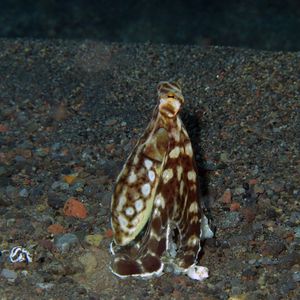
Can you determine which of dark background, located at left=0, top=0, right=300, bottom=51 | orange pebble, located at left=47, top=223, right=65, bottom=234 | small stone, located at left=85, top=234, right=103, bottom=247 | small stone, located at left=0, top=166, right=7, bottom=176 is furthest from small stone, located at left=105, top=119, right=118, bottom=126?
dark background, located at left=0, top=0, right=300, bottom=51

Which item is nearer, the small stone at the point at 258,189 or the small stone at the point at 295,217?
the small stone at the point at 295,217

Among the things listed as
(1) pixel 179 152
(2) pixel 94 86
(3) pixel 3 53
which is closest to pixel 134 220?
(1) pixel 179 152

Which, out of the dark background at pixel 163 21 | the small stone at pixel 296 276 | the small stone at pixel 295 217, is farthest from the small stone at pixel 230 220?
the dark background at pixel 163 21

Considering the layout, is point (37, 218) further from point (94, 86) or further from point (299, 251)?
point (94, 86)

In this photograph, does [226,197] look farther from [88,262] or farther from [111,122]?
[111,122]

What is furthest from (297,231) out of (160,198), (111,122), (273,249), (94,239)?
(111,122)

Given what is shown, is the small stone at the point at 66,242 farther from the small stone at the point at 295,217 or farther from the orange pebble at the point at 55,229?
the small stone at the point at 295,217
